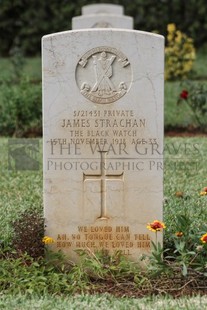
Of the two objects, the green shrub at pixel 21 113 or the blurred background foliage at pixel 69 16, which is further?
the blurred background foliage at pixel 69 16

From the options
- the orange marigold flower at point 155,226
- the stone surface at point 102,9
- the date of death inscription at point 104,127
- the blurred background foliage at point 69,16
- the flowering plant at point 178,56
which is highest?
the blurred background foliage at point 69,16

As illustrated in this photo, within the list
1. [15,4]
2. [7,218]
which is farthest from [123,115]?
[15,4]

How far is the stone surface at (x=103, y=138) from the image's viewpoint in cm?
440

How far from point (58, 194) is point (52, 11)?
1452 centimetres

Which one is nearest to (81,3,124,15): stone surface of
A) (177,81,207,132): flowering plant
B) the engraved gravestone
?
the engraved gravestone

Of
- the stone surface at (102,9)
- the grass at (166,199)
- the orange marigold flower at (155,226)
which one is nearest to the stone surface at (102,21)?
the stone surface at (102,9)

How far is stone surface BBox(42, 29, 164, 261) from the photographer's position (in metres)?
4.40

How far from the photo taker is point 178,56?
13828 mm

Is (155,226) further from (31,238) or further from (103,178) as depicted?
(31,238)

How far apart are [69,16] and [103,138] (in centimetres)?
1433

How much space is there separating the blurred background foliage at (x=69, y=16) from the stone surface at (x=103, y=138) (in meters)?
13.9

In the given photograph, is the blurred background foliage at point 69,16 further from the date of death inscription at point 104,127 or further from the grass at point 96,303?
the grass at point 96,303

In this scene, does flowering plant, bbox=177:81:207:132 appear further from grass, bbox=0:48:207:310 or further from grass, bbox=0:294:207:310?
grass, bbox=0:294:207:310

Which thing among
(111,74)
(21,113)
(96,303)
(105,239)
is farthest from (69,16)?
(96,303)
